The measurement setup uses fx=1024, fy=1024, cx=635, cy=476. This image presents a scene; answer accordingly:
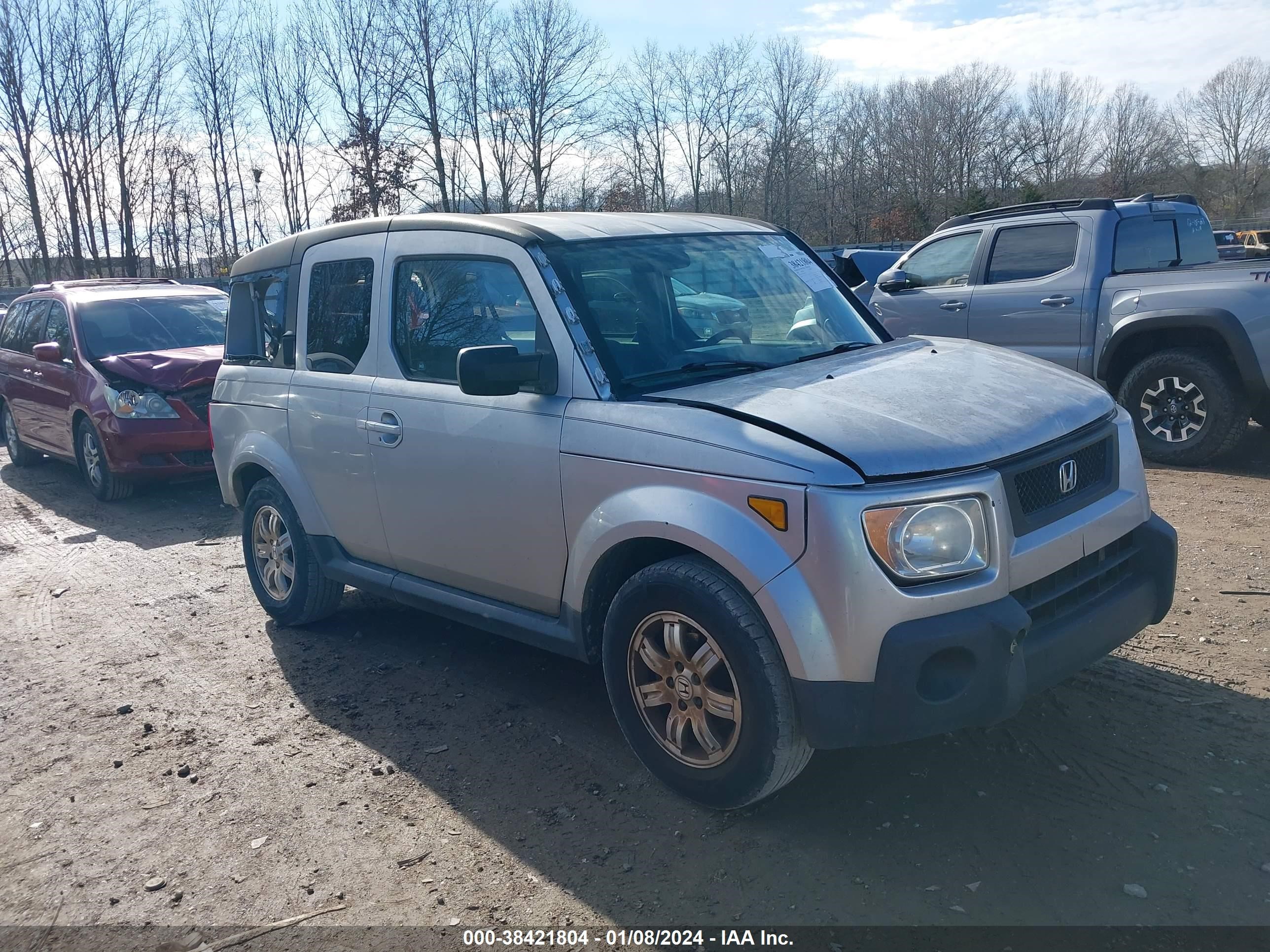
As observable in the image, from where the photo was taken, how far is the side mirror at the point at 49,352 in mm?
9344

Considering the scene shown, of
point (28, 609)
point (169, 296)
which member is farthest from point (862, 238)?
point (28, 609)

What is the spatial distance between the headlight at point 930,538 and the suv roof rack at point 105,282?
968 cm

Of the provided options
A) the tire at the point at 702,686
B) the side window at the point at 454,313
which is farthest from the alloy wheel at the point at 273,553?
the tire at the point at 702,686

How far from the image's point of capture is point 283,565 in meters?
5.48

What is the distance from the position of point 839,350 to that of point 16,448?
413 inches

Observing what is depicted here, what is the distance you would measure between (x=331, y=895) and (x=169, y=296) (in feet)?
28.1

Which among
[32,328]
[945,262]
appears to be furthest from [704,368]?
[32,328]

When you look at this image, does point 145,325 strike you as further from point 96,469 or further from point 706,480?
point 706,480

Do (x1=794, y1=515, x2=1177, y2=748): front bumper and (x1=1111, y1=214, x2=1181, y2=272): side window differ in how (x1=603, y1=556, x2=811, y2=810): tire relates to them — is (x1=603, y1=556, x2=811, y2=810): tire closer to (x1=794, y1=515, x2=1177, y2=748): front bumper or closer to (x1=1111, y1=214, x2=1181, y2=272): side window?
(x1=794, y1=515, x2=1177, y2=748): front bumper

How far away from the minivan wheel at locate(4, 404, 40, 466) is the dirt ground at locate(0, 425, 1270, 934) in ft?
22.7

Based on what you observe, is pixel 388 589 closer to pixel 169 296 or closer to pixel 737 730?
pixel 737 730

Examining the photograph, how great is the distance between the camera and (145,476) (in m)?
8.88

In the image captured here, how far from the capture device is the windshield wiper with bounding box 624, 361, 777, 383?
371 centimetres

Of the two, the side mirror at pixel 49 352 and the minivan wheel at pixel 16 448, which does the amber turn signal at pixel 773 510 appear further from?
the minivan wheel at pixel 16 448
